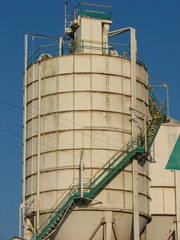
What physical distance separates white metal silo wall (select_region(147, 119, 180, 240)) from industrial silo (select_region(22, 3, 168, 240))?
16.0 feet

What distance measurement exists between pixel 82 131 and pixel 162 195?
1025 cm

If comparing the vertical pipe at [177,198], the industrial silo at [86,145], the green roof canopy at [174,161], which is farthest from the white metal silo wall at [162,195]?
the industrial silo at [86,145]

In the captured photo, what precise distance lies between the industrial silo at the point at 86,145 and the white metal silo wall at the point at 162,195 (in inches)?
192

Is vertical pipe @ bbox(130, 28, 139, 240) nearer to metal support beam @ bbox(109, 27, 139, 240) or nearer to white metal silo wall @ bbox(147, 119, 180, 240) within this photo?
metal support beam @ bbox(109, 27, 139, 240)

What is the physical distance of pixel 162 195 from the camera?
4422 centimetres

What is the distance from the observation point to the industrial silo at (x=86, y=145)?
36.1m

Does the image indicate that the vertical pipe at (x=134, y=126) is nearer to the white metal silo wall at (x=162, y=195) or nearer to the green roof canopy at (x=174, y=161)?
the white metal silo wall at (x=162, y=195)

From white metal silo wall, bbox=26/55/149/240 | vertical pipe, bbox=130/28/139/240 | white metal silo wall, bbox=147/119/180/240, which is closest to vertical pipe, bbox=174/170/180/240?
white metal silo wall, bbox=147/119/180/240

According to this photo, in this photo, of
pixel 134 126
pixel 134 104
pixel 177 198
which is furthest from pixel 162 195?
pixel 134 104

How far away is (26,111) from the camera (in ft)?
132

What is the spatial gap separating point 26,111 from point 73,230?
8772mm

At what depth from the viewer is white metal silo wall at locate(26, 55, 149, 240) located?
3656 cm

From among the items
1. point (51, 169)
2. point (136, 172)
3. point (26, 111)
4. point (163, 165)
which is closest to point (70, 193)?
point (51, 169)

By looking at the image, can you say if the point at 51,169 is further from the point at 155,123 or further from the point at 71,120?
the point at 155,123
